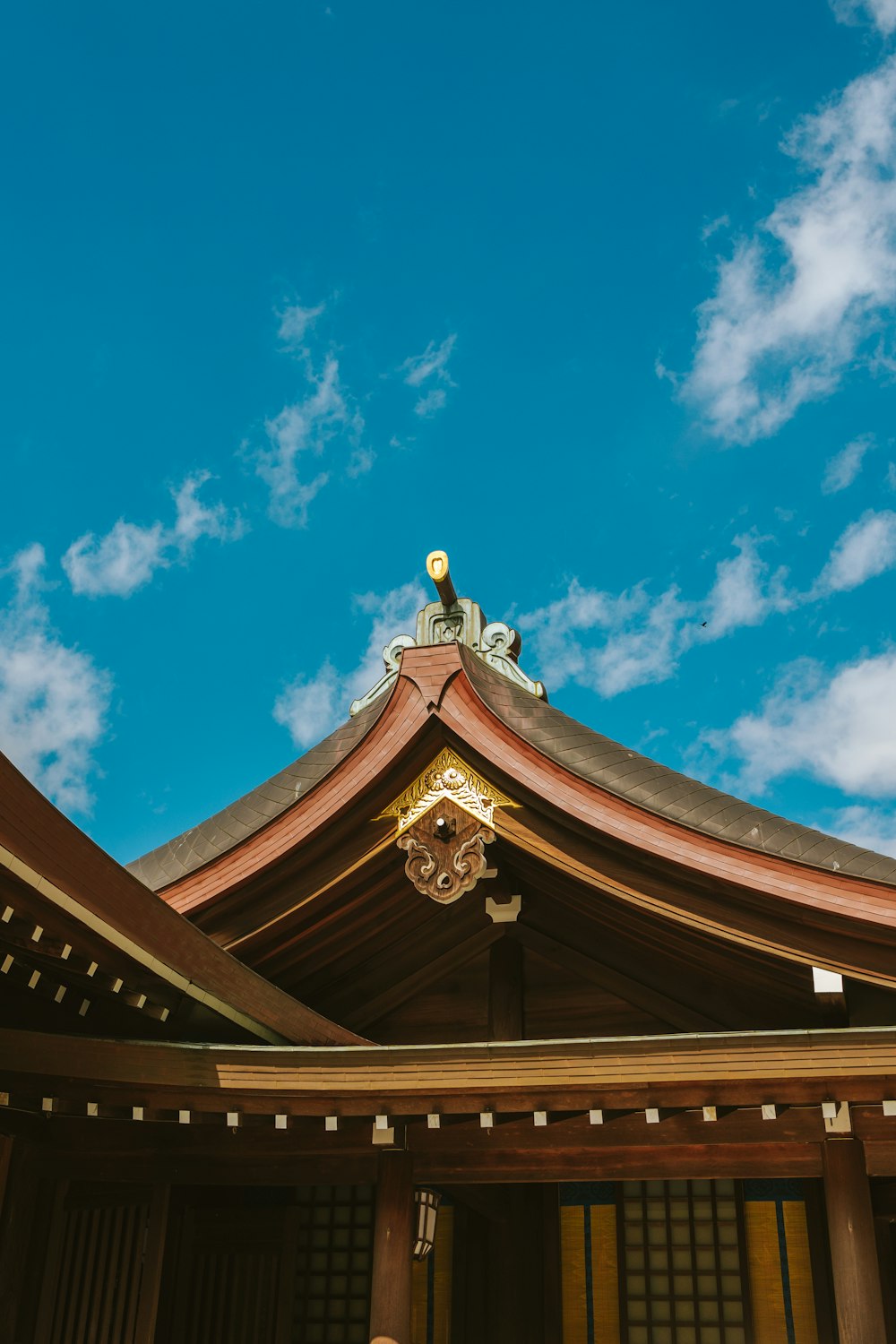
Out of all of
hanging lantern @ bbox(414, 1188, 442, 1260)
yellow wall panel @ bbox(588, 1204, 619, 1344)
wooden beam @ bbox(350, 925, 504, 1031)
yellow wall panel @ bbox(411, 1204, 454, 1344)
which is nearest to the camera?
hanging lantern @ bbox(414, 1188, 442, 1260)

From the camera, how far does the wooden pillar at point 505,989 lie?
8.08 metres

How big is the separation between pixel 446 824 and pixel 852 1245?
3294 mm

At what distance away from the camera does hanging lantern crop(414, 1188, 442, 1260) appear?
730 cm

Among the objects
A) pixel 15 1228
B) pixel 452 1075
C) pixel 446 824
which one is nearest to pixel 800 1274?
pixel 452 1075

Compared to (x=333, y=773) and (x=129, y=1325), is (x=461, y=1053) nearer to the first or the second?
(x=333, y=773)

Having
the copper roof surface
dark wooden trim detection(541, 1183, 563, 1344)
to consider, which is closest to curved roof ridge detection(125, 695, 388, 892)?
the copper roof surface

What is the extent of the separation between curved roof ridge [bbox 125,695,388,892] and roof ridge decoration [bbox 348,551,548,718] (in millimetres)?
467

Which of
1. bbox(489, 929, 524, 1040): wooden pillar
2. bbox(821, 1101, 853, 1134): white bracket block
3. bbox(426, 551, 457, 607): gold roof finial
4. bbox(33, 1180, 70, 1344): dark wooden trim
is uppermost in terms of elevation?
bbox(426, 551, 457, 607): gold roof finial

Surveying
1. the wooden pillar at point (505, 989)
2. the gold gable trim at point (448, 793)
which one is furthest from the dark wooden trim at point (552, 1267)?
the gold gable trim at point (448, 793)

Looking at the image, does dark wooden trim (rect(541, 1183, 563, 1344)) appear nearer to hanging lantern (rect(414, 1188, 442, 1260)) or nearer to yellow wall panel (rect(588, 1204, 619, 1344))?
yellow wall panel (rect(588, 1204, 619, 1344))

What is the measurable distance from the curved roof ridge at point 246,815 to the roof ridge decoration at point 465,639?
0.47 metres

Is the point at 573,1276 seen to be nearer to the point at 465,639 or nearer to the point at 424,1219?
the point at 424,1219

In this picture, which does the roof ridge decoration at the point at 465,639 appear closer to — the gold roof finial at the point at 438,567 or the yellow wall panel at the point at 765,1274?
the gold roof finial at the point at 438,567

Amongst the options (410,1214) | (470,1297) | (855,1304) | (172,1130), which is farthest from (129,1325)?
(855,1304)
